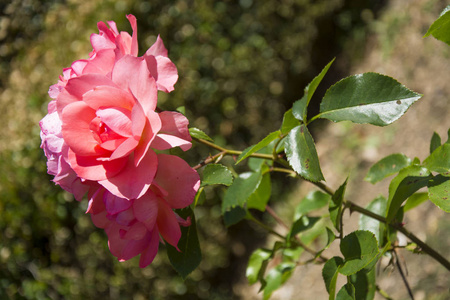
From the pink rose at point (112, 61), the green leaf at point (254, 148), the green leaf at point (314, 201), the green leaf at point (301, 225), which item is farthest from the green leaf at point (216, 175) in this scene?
the green leaf at point (314, 201)

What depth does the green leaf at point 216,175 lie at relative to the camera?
63 centimetres

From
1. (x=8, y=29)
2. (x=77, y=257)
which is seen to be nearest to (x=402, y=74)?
(x=77, y=257)

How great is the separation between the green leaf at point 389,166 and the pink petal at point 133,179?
50cm

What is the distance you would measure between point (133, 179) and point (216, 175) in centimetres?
14

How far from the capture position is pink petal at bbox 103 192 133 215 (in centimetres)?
56

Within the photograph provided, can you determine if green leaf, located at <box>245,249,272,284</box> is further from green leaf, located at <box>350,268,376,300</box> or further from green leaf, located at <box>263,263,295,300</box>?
green leaf, located at <box>350,268,376,300</box>

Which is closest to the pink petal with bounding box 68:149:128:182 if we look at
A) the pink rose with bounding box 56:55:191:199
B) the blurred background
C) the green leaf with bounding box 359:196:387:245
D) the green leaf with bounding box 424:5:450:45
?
the pink rose with bounding box 56:55:191:199

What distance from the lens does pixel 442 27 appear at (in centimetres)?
63

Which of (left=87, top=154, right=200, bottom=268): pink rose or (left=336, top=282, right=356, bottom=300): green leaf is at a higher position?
(left=87, top=154, right=200, bottom=268): pink rose

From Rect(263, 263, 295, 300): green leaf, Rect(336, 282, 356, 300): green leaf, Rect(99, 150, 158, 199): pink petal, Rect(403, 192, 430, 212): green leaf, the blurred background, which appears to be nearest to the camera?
Rect(99, 150, 158, 199): pink petal

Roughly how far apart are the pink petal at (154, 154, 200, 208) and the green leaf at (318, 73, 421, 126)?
23cm

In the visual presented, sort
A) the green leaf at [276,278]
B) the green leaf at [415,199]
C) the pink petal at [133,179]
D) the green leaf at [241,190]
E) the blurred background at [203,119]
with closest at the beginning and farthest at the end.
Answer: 1. the pink petal at [133,179]
2. the green leaf at [241,190]
3. the green leaf at [415,199]
4. the green leaf at [276,278]
5. the blurred background at [203,119]

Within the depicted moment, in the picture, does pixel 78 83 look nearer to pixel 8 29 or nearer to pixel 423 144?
pixel 423 144

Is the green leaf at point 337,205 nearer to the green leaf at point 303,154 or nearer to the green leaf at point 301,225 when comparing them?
the green leaf at point 303,154
